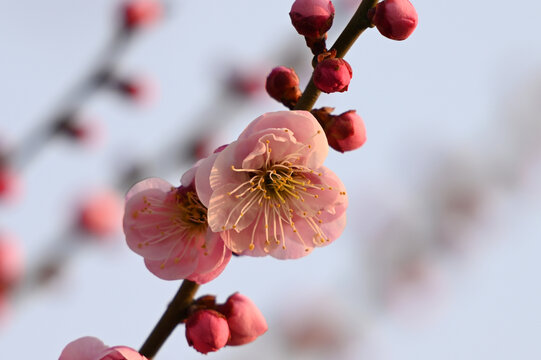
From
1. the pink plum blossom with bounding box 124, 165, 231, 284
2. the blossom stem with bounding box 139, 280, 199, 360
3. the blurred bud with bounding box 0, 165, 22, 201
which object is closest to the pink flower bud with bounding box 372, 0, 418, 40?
the pink plum blossom with bounding box 124, 165, 231, 284

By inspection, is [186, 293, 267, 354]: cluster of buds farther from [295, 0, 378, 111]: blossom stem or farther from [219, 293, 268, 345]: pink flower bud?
[295, 0, 378, 111]: blossom stem

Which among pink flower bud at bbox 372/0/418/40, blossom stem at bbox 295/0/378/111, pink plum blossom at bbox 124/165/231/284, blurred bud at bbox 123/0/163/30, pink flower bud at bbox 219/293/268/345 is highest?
blurred bud at bbox 123/0/163/30

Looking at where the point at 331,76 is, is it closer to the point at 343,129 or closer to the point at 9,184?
the point at 343,129

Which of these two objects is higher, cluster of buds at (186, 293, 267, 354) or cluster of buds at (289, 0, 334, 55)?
cluster of buds at (289, 0, 334, 55)

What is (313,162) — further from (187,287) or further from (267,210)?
(187,287)

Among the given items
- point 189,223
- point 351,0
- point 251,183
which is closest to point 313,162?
point 251,183

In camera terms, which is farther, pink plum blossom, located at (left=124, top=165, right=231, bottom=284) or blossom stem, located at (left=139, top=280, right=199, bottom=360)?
pink plum blossom, located at (left=124, top=165, right=231, bottom=284)

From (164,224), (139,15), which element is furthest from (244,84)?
(164,224)
